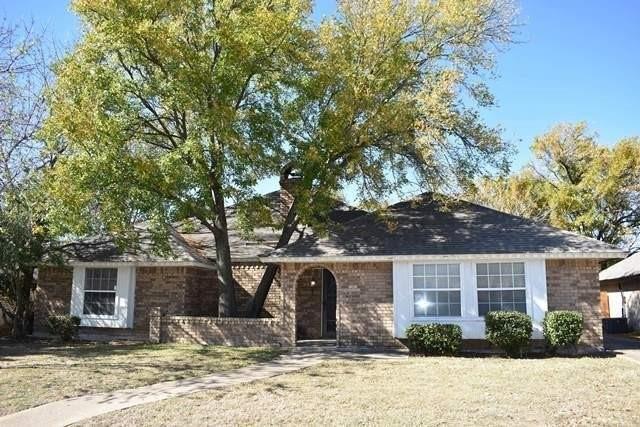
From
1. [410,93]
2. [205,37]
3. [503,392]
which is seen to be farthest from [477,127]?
[503,392]

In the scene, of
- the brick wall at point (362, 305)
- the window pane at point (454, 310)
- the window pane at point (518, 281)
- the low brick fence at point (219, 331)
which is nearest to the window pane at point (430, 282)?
the window pane at point (454, 310)

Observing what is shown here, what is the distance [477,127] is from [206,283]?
→ 10966 mm

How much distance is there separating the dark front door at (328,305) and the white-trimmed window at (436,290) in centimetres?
443

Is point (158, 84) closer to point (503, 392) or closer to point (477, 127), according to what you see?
point (477, 127)

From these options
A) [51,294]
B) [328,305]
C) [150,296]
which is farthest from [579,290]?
[51,294]

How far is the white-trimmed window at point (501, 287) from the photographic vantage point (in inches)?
632

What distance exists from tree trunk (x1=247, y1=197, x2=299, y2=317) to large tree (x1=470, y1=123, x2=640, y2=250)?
20024 millimetres

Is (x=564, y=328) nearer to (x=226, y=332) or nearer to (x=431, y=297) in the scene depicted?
(x=431, y=297)

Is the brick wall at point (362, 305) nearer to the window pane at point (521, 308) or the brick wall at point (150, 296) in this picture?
the window pane at point (521, 308)

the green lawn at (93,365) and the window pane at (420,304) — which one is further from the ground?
the window pane at (420,304)

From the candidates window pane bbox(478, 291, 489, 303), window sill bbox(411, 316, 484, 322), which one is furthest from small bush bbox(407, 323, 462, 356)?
window pane bbox(478, 291, 489, 303)

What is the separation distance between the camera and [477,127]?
59.7 feet

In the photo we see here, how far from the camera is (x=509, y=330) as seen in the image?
1485 centimetres

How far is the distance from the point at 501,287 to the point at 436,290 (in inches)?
71.5
